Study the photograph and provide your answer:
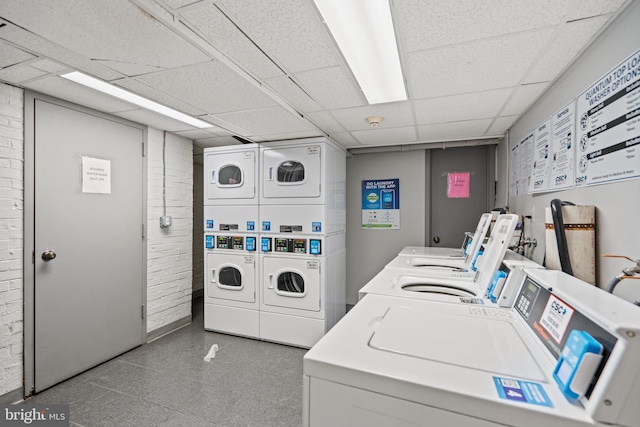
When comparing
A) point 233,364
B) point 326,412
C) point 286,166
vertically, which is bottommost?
point 233,364

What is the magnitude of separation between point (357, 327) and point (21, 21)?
6.59 feet

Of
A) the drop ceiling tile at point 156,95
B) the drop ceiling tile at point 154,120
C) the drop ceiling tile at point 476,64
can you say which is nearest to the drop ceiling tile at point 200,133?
the drop ceiling tile at point 154,120

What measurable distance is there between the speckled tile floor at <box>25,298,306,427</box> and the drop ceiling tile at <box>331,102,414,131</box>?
7.70 ft

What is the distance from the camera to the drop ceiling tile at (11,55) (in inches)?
60.8

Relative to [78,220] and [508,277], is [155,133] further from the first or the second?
[508,277]

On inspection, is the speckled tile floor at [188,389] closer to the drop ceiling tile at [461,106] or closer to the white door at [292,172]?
the white door at [292,172]

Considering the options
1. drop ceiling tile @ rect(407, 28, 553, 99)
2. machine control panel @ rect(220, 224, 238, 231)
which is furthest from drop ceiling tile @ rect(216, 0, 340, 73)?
machine control panel @ rect(220, 224, 238, 231)

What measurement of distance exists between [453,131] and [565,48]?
1.62m

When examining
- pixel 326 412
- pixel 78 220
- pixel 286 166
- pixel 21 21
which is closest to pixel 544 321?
pixel 326 412

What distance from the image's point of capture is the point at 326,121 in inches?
107

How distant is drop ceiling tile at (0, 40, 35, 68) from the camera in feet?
5.07

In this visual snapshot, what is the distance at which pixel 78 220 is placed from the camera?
2441mm

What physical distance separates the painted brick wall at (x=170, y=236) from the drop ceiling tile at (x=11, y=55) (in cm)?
138

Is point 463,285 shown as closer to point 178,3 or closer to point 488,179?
point 178,3
